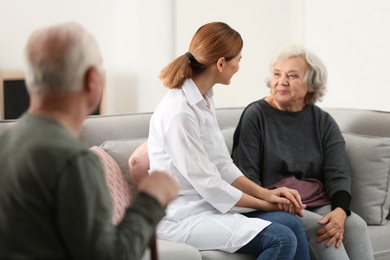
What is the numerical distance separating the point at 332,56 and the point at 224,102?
1.12 m

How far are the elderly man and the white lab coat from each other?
4.07 feet

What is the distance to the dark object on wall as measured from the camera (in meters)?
5.66

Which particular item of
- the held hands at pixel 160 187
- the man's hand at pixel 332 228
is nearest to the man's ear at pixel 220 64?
the man's hand at pixel 332 228

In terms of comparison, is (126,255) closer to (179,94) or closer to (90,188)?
(90,188)

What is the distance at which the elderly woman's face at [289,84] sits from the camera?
11.1ft

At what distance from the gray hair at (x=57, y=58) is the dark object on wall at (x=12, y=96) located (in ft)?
14.0

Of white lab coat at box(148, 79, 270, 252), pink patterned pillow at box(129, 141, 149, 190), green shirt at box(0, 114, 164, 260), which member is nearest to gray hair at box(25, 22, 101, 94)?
green shirt at box(0, 114, 164, 260)

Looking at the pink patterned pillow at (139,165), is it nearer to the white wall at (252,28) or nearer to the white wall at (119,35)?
the white wall at (252,28)

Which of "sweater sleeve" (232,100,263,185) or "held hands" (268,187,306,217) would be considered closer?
"held hands" (268,187,306,217)

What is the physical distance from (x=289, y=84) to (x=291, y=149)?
296 millimetres

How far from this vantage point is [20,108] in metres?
5.74

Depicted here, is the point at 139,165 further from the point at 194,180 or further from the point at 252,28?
the point at 252,28

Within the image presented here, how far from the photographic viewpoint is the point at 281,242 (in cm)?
276

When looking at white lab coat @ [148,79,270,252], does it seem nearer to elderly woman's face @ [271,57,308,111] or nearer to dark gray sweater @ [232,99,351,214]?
dark gray sweater @ [232,99,351,214]
